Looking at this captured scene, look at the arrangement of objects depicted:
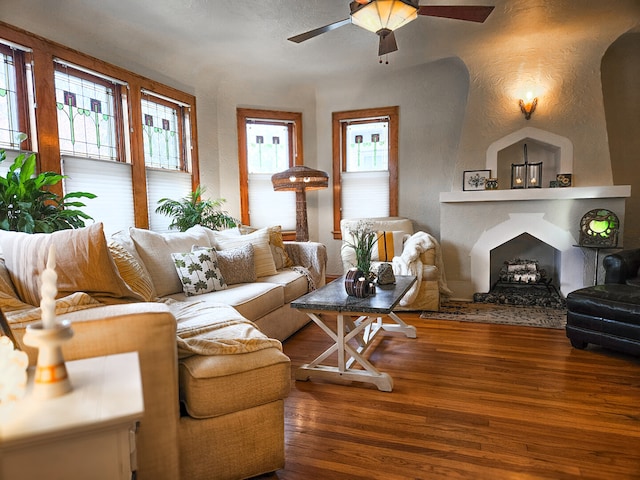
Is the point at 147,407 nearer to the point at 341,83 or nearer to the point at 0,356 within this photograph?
the point at 0,356

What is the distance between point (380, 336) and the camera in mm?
3342

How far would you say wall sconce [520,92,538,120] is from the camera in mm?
4258

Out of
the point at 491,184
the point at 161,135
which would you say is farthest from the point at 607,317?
the point at 161,135

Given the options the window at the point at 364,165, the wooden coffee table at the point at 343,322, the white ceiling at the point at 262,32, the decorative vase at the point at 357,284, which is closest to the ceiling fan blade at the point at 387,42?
the white ceiling at the point at 262,32

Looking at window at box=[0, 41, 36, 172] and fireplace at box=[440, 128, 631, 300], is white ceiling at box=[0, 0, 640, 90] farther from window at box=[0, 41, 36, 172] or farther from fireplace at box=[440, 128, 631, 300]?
fireplace at box=[440, 128, 631, 300]

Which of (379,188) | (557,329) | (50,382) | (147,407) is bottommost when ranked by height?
(557,329)

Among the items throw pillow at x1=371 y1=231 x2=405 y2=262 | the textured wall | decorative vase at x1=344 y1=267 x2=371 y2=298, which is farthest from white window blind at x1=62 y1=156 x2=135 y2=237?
the textured wall

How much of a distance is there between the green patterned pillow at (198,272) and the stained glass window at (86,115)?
1.47 m

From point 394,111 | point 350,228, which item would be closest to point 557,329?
point 350,228

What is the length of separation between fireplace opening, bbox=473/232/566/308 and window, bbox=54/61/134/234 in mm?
3937

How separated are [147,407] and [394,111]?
4.75 metres

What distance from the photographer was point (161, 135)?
14.4 ft

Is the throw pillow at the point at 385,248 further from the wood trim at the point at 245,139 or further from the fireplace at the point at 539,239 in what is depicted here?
the wood trim at the point at 245,139

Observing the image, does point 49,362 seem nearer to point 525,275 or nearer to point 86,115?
point 86,115
